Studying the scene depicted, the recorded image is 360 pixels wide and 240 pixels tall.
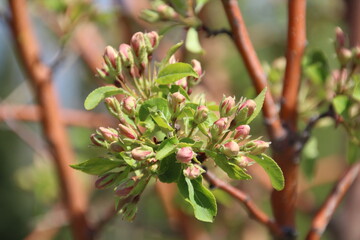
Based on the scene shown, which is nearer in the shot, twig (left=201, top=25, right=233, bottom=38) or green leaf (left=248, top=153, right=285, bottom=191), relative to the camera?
green leaf (left=248, top=153, right=285, bottom=191)

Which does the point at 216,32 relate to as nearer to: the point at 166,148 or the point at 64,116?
the point at 166,148

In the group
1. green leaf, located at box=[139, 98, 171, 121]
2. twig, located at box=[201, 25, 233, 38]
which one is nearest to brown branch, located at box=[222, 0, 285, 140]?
twig, located at box=[201, 25, 233, 38]

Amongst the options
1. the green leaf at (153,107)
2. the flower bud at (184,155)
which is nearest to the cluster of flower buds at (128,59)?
the green leaf at (153,107)

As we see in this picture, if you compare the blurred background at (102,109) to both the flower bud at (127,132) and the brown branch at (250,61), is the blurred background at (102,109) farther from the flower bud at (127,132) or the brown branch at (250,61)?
the flower bud at (127,132)

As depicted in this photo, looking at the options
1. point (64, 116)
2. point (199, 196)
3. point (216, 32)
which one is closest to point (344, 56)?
point (216, 32)

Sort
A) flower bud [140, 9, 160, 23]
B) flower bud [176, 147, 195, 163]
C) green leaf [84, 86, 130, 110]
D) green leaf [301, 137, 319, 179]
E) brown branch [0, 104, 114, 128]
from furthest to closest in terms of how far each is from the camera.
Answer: brown branch [0, 104, 114, 128]
green leaf [301, 137, 319, 179]
flower bud [140, 9, 160, 23]
green leaf [84, 86, 130, 110]
flower bud [176, 147, 195, 163]

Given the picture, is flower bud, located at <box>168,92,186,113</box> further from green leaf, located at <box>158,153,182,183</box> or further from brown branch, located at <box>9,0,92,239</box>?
brown branch, located at <box>9,0,92,239</box>
